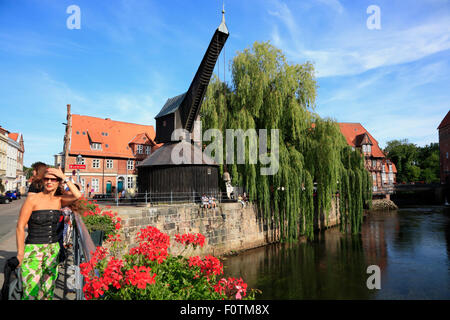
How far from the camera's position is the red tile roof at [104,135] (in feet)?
107

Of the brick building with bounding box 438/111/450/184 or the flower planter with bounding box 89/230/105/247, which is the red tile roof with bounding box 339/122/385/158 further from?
the flower planter with bounding box 89/230/105/247

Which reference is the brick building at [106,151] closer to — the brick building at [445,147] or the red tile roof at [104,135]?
the red tile roof at [104,135]

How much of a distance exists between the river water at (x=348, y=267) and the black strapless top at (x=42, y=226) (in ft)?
17.8

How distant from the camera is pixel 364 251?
1661 centimetres

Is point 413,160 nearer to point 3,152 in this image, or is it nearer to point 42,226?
point 42,226

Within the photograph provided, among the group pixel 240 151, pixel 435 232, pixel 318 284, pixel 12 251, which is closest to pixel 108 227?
pixel 12 251

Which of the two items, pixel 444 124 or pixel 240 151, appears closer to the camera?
pixel 240 151

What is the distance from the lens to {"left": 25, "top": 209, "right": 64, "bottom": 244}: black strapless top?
310 centimetres

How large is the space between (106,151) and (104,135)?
2.58 m

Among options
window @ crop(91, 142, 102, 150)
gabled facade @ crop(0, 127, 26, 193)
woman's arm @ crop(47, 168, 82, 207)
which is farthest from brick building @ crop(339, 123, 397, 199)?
gabled facade @ crop(0, 127, 26, 193)

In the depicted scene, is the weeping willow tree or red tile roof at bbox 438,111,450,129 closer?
the weeping willow tree

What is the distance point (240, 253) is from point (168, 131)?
9317 mm

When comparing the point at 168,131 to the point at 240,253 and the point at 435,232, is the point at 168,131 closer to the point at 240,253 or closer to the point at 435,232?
the point at 240,253

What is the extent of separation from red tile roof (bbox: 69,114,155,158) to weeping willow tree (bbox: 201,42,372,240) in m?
21.2
